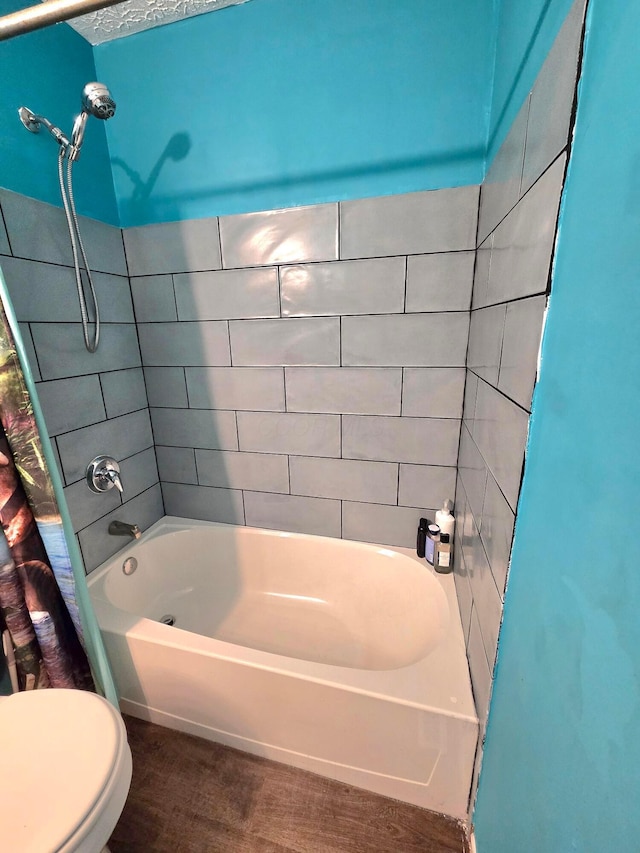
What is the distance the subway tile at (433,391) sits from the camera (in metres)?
1.26

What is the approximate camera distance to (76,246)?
1.18 metres

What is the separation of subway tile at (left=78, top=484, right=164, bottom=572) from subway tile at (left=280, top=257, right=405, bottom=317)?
1.06 meters

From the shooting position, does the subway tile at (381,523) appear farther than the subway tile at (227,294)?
Yes

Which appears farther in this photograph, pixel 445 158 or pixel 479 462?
pixel 445 158

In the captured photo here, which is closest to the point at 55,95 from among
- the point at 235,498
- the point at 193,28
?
the point at 193,28

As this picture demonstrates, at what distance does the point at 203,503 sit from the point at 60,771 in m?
1.04

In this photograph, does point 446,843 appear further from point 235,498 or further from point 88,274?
point 88,274

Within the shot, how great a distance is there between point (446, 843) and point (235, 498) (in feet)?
4.15

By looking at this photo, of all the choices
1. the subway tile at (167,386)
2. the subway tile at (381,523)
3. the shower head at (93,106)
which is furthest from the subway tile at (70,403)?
the subway tile at (381,523)

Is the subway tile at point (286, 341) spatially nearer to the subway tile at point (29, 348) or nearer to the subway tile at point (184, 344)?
the subway tile at point (184, 344)

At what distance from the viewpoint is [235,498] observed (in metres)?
1.63

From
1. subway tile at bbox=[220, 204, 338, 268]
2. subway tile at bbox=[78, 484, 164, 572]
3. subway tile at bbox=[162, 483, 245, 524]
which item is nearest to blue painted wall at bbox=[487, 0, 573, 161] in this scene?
subway tile at bbox=[220, 204, 338, 268]

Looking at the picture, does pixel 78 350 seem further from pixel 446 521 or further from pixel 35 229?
pixel 446 521

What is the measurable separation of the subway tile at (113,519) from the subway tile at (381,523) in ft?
3.01
